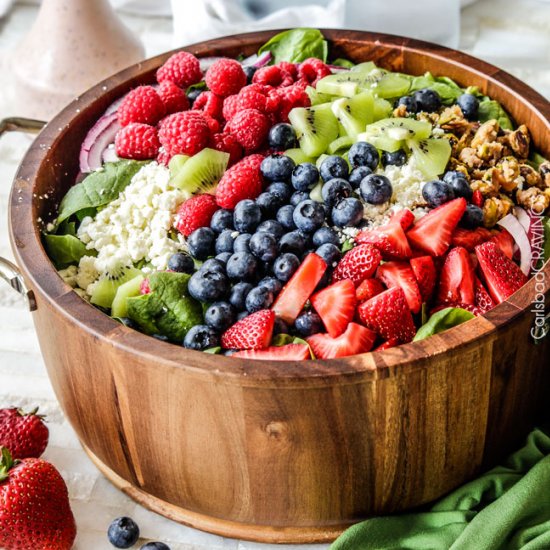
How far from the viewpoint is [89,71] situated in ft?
9.86

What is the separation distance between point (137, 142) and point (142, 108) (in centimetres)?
10

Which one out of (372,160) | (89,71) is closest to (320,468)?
(372,160)

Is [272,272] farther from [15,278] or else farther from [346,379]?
[15,278]

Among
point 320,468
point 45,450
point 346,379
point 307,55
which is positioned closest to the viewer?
point 346,379

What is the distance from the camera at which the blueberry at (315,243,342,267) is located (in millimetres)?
1833

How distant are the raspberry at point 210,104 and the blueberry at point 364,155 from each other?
0.39 meters

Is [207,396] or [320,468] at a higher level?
[207,396]

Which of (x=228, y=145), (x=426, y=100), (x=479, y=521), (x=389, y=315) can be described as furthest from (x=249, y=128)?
(x=479, y=521)

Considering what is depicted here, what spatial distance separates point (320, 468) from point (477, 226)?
0.62m

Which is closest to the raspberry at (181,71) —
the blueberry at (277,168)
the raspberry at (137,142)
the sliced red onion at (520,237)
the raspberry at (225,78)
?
the raspberry at (225,78)

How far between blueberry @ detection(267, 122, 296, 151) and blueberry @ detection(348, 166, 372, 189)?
0.19 metres

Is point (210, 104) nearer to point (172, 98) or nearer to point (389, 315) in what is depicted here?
point (172, 98)

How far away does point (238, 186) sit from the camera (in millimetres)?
1954

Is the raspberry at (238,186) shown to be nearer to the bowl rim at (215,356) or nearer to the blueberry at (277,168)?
the blueberry at (277,168)
